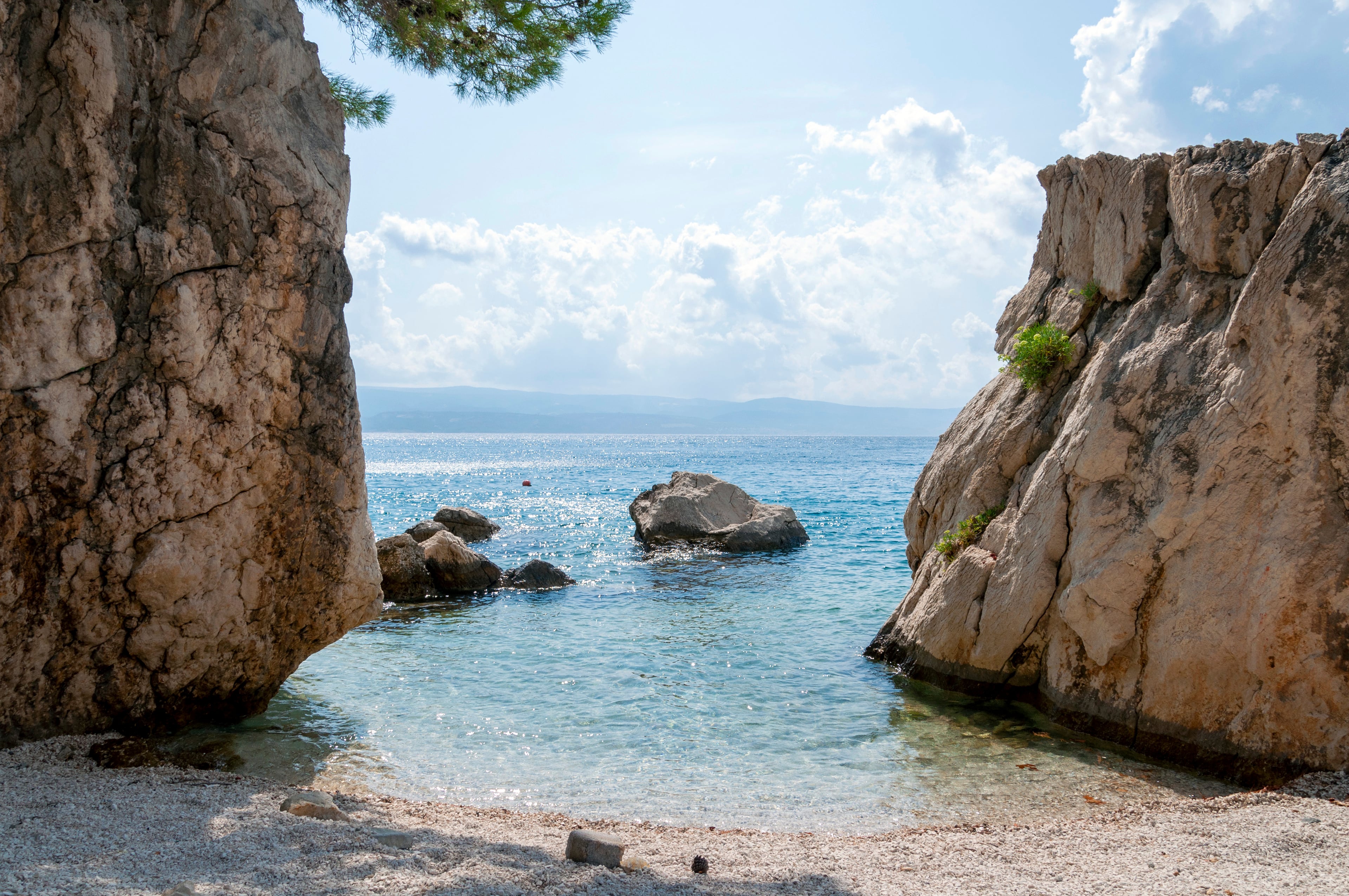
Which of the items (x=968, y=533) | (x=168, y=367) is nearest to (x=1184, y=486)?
(x=968, y=533)

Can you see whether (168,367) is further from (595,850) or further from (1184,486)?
(1184,486)

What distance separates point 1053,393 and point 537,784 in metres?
7.99

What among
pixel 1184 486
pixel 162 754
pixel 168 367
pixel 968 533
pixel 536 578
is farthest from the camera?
pixel 536 578

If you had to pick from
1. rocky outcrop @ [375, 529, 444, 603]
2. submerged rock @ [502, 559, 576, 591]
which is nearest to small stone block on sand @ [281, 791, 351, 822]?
rocky outcrop @ [375, 529, 444, 603]

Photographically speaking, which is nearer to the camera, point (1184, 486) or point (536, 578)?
point (1184, 486)

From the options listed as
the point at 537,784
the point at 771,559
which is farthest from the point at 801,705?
the point at 771,559

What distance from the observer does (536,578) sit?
1988cm

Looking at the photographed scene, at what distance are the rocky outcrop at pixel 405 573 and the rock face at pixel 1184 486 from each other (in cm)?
1125

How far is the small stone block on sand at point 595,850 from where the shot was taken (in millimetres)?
5387

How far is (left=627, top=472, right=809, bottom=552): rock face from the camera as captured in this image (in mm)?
25188

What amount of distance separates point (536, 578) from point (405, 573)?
118 inches

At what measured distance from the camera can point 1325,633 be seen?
288 inches

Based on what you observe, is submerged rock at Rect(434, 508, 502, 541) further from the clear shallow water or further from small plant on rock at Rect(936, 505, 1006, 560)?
small plant on rock at Rect(936, 505, 1006, 560)

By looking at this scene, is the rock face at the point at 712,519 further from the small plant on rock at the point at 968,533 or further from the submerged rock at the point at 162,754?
the submerged rock at the point at 162,754
